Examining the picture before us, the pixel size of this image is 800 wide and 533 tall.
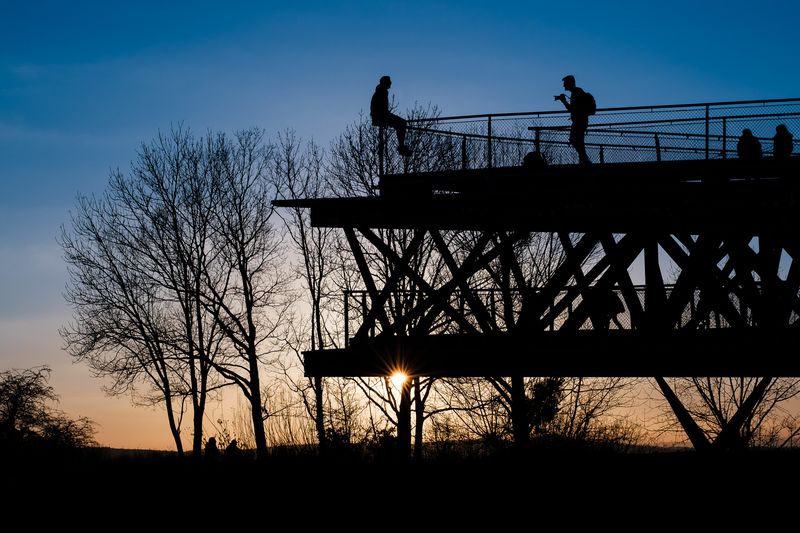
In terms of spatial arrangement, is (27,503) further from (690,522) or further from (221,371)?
(221,371)

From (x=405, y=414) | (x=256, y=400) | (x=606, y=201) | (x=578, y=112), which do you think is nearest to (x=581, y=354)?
(x=606, y=201)

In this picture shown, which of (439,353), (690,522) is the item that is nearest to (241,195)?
(439,353)

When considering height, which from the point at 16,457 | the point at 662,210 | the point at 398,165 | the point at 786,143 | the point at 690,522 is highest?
the point at 398,165

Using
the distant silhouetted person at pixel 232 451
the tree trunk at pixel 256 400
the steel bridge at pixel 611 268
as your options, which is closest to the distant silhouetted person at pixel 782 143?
the steel bridge at pixel 611 268

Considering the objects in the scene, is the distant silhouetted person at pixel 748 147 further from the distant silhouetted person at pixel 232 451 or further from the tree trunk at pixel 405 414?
the tree trunk at pixel 405 414

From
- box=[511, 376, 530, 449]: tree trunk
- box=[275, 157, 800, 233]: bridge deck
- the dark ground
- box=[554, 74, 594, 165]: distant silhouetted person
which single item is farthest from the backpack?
box=[511, 376, 530, 449]: tree trunk

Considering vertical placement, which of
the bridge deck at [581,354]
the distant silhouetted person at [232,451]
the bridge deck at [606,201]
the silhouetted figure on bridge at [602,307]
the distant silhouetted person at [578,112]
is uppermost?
the distant silhouetted person at [578,112]

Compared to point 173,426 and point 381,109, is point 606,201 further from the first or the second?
point 173,426

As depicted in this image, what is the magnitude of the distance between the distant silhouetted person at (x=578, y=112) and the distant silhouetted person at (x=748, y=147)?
10.7 ft

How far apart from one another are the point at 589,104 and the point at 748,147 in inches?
138

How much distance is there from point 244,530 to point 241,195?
28.9 metres

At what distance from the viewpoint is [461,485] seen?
14141 millimetres

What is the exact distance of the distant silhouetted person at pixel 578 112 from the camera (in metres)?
21.2

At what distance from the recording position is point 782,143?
2070cm
